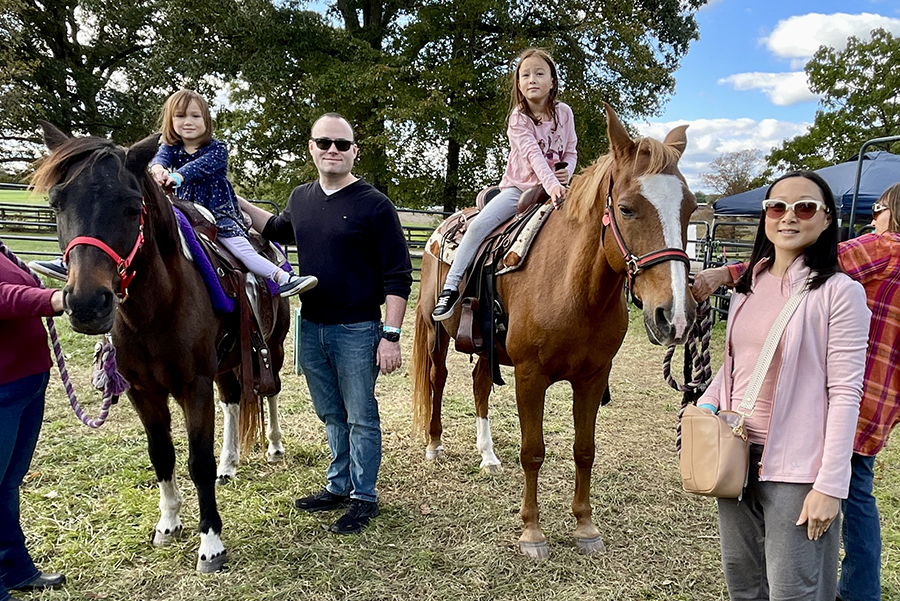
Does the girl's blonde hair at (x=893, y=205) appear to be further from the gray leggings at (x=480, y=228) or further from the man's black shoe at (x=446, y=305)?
the man's black shoe at (x=446, y=305)

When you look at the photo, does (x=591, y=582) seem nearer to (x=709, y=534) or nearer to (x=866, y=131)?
(x=709, y=534)

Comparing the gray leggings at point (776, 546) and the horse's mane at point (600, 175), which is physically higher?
the horse's mane at point (600, 175)

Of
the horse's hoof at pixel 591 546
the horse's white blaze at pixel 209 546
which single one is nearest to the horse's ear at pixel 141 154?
the horse's white blaze at pixel 209 546

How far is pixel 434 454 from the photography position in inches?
153

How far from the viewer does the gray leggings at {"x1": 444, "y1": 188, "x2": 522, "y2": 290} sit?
315 centimetres

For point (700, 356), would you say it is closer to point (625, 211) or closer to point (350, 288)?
point (625, 211)

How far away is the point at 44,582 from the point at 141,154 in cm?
193

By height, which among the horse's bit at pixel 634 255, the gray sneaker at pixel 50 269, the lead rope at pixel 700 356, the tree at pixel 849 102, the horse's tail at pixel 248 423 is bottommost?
the horse's tail at pixel 248 423

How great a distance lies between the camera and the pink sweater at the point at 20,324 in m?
1.88

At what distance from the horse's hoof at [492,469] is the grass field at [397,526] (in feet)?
0.19

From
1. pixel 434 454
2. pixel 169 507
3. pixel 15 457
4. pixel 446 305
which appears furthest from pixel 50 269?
pixel 434 454

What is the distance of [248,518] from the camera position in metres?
3.00

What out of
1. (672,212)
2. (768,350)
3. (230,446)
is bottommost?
(230,446)

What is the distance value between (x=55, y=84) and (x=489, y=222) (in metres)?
18.3
